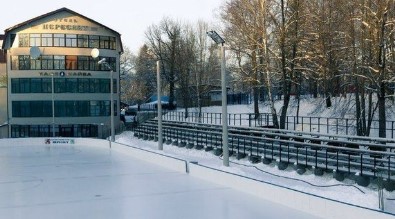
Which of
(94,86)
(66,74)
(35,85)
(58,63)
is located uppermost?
(58,63)

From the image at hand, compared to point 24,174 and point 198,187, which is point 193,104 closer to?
point 24,174

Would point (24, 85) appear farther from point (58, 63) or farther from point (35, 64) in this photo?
point (58, 63)

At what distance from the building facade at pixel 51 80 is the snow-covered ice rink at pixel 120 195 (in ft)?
91.4

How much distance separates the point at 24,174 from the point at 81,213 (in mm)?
8387

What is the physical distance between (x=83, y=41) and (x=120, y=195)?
125 feet

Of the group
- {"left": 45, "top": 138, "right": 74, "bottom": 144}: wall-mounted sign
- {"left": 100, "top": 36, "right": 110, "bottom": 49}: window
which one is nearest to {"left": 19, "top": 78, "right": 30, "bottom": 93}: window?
{"left": 100, "top": 36, "right": 110, "bottom": 49}: window

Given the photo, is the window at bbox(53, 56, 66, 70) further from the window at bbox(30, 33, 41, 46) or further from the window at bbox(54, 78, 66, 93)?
the window at bbox(30, 33, 41, 46)

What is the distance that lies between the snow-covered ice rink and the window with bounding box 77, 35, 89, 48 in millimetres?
29923

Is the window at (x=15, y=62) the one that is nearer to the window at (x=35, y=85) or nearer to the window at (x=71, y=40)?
the window at (x=35, y=85)

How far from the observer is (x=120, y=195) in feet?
39.4

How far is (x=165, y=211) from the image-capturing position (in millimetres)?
9859

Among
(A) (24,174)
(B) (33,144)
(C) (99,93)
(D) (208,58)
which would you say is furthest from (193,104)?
(A) (24,174)

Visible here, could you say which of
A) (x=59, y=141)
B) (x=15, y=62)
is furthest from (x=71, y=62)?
(x=59, y=141)

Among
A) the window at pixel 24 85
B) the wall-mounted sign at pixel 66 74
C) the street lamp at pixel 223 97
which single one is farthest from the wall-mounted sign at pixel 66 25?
the street lamp at pixel 223 97
